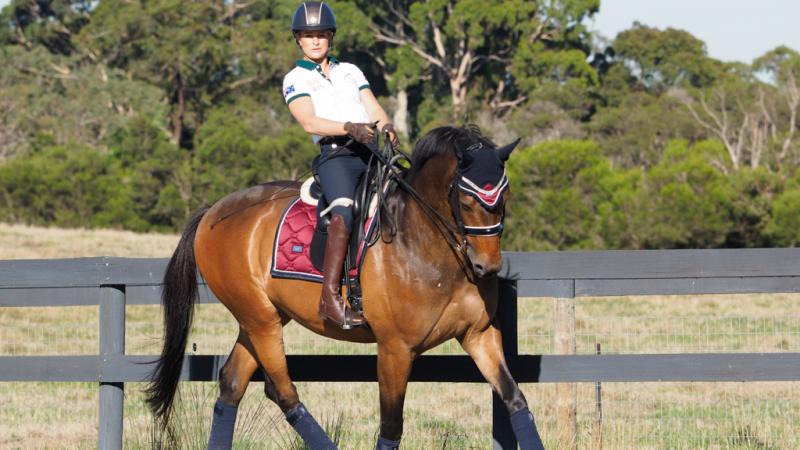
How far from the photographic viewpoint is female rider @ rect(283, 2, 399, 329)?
5.87 meters

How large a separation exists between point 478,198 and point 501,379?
991mm

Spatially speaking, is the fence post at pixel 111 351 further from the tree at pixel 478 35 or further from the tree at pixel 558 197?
the tree at pixel 478 35

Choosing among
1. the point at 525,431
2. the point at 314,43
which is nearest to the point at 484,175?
the point at 525,431

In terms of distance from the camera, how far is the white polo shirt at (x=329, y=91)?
6.27 meters

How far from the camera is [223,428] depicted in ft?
21.7

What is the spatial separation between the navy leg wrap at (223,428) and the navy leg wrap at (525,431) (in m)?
1.86

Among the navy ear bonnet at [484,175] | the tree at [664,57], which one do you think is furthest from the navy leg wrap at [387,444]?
the tree at [664,57]

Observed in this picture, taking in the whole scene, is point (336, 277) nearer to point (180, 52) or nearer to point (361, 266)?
point (361, 266)

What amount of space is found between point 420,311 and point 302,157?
36.2 m

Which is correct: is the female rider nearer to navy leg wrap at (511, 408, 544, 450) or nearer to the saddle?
the saddle

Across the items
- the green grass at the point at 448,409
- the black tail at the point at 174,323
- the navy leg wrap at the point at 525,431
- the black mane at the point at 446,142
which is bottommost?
the green grass at the point at 448,409

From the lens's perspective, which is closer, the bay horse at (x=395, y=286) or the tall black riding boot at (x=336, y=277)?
the bay horse at (x=395, y=286)

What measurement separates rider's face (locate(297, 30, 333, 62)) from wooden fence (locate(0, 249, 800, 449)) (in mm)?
1575

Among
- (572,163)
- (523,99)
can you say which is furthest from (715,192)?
(523,99)
